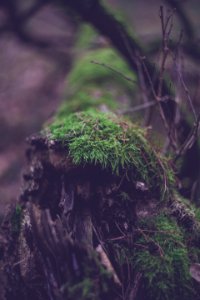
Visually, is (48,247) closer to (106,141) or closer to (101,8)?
(106,141)

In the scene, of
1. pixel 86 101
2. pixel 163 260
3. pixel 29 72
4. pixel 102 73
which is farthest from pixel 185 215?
pixel 29 72

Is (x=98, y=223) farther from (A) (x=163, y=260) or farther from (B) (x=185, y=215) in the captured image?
(B) (x=185, y=215)

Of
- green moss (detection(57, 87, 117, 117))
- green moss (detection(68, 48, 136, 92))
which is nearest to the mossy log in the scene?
green moss (detection(57, 87, 117, 117))

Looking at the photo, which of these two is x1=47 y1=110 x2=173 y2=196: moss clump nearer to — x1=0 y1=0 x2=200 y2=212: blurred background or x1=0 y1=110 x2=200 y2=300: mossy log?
x1=0 y1=110 x2=200 y2=300: mossy log

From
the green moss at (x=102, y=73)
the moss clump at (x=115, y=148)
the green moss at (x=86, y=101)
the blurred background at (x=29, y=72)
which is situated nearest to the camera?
the moss clump at (x=115, y=148)

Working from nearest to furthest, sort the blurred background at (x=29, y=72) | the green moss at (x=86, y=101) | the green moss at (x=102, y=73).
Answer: the green moss at (x=86, y=101) → the green moss at (x=102, y=73) → the blurred background at (x=29, y=72)

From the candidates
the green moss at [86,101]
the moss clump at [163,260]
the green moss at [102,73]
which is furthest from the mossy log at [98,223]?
the green moss at [102,73]

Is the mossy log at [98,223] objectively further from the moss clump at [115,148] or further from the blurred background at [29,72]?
the blurred background at [29,72]
